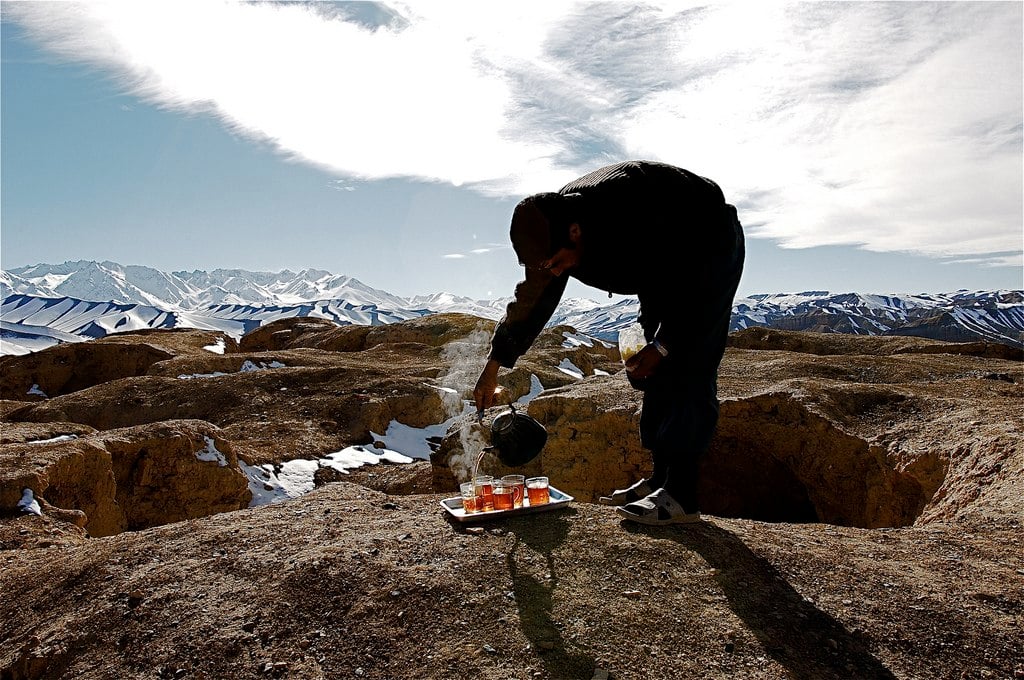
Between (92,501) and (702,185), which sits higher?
(702,185)

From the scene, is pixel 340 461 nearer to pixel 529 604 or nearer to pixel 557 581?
pixel 557 581

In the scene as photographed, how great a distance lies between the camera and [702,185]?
11.3 ft

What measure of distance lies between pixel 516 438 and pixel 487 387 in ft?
1.64

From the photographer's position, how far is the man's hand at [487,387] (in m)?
3.89

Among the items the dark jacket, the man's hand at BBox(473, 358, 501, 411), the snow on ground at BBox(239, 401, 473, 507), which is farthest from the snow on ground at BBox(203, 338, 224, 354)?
the dark jacket

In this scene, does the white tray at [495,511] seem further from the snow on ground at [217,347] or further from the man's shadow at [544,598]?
the snow on ground at [217,347]

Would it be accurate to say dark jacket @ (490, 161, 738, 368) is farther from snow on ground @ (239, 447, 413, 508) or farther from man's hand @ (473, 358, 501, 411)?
snow on ground @ (239, 447, 413, 508)

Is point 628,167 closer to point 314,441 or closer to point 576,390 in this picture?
point 576,390

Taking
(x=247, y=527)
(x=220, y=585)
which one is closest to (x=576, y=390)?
(x=247, y=527)

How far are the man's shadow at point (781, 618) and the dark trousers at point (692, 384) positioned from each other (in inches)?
16.1

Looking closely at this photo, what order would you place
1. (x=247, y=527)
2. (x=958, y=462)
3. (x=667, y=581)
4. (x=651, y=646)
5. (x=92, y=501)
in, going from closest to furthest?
(x=651, y=646), (x=667, y=581), (x=247, y=527), (x=958, y=462), (x=92, y=501)

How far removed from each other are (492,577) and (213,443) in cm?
857

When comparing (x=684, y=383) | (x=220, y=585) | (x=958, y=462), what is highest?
(x=684, y=383)

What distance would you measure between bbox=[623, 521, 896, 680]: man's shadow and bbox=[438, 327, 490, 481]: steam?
1936 mm
